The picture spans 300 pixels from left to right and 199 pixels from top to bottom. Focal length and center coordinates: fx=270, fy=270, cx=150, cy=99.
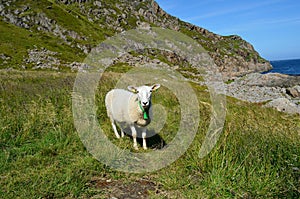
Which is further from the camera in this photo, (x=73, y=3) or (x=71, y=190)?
(x=73, y=3)

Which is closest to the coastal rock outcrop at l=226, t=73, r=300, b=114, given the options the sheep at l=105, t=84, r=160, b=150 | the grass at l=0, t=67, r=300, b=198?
the sheep at l=105, t=84, r=160, b=150

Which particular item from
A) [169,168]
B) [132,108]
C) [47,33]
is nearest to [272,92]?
[132,108]

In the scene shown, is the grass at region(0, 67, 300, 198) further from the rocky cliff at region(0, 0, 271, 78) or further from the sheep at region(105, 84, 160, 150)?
the rocky cliff at region(0, 0, 271, 78)

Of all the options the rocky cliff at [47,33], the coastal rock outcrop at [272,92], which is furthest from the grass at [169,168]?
the rocky cliff at [47,33]

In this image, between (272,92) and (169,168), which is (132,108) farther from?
Answer: (272,92)

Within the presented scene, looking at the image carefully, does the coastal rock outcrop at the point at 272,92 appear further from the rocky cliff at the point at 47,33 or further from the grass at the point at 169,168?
the rocky cliff at the point at 47,33

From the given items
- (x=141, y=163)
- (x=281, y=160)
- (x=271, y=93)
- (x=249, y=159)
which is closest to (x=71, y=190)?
(x=141, y=163)

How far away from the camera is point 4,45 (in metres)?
90.5

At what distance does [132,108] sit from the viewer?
7477mm

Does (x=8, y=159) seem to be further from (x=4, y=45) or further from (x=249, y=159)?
(x=4, y=45)

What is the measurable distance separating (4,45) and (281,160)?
333ft

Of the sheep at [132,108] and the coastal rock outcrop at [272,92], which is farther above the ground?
the sheep at [132,108]

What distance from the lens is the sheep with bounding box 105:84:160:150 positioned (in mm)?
6760

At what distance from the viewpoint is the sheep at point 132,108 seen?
6.76 meters
